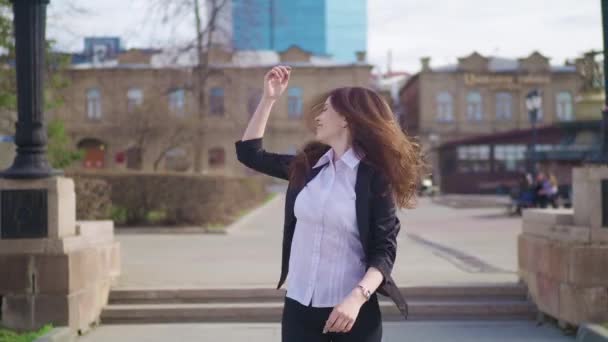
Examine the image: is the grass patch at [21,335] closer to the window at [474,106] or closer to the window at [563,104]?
the window at [474,106]

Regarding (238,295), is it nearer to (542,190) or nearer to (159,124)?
(542,190)

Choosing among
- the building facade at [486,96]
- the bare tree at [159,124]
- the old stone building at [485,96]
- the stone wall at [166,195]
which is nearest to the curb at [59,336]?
the stone wall at [166,195]

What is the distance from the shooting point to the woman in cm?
336

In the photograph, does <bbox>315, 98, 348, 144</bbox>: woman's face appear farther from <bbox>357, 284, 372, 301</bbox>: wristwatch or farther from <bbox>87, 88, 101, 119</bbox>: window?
<bbox>87, 88, 101, 119</bbox>: window

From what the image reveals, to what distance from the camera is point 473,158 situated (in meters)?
54.9

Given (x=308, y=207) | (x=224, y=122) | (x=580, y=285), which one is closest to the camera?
(x=308, y=207)

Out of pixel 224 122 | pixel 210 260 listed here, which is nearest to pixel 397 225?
pixel 210 260

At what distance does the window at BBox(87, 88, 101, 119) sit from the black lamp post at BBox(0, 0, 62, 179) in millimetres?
58981

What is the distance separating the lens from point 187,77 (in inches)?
1478

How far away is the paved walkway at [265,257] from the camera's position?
1084cm

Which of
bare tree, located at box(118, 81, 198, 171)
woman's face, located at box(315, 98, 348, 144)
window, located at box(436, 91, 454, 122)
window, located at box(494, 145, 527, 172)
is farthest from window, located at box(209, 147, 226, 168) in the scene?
woman's face, located at box(315, 98, 348, 144)

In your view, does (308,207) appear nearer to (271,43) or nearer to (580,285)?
(580,285)

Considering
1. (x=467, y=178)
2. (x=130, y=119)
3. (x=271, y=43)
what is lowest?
(x=467, y=178)

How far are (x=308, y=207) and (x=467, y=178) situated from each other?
5362cm
